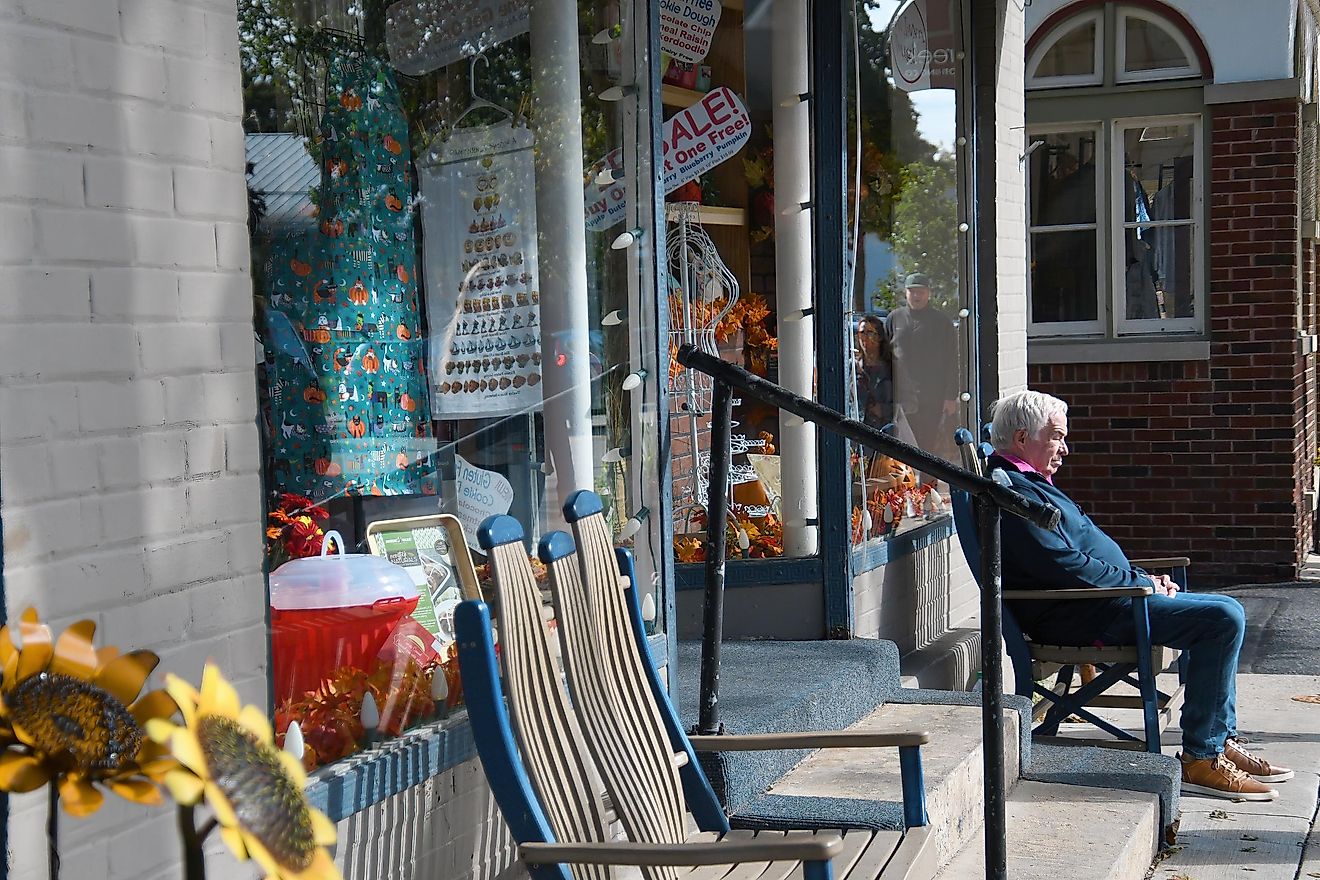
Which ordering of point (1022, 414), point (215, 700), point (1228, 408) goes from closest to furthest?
point (215, 700) < point (1022, 414) < point (1228, 408)

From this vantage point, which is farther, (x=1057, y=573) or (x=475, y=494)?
(x=1057, y=573)

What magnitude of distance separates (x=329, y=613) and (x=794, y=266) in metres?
2.82

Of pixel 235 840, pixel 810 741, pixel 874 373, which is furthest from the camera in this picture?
pixel 874 373

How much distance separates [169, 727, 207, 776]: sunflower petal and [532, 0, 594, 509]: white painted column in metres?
2.65

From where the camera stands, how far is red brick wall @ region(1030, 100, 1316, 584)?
927 cm

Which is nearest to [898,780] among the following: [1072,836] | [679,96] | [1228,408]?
[1072,836]

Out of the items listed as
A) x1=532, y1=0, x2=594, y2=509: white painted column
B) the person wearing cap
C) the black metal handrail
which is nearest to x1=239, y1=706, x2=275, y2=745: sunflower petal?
the black metal handrail

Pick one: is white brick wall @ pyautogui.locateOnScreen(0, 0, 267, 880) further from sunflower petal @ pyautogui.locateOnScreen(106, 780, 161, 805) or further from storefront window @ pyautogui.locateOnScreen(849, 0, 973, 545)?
storefront window @ pyautogui.locateOnScreen(849, 0, 973, 545)

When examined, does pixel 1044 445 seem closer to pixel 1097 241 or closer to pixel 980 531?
pixel 980 531

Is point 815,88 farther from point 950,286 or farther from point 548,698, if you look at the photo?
point 548,698

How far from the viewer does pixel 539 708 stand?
2.69 m

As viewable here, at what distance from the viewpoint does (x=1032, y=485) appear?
4930mm

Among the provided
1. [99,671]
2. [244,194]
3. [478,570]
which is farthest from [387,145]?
[99,671]

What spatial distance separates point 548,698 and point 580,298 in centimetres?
119
